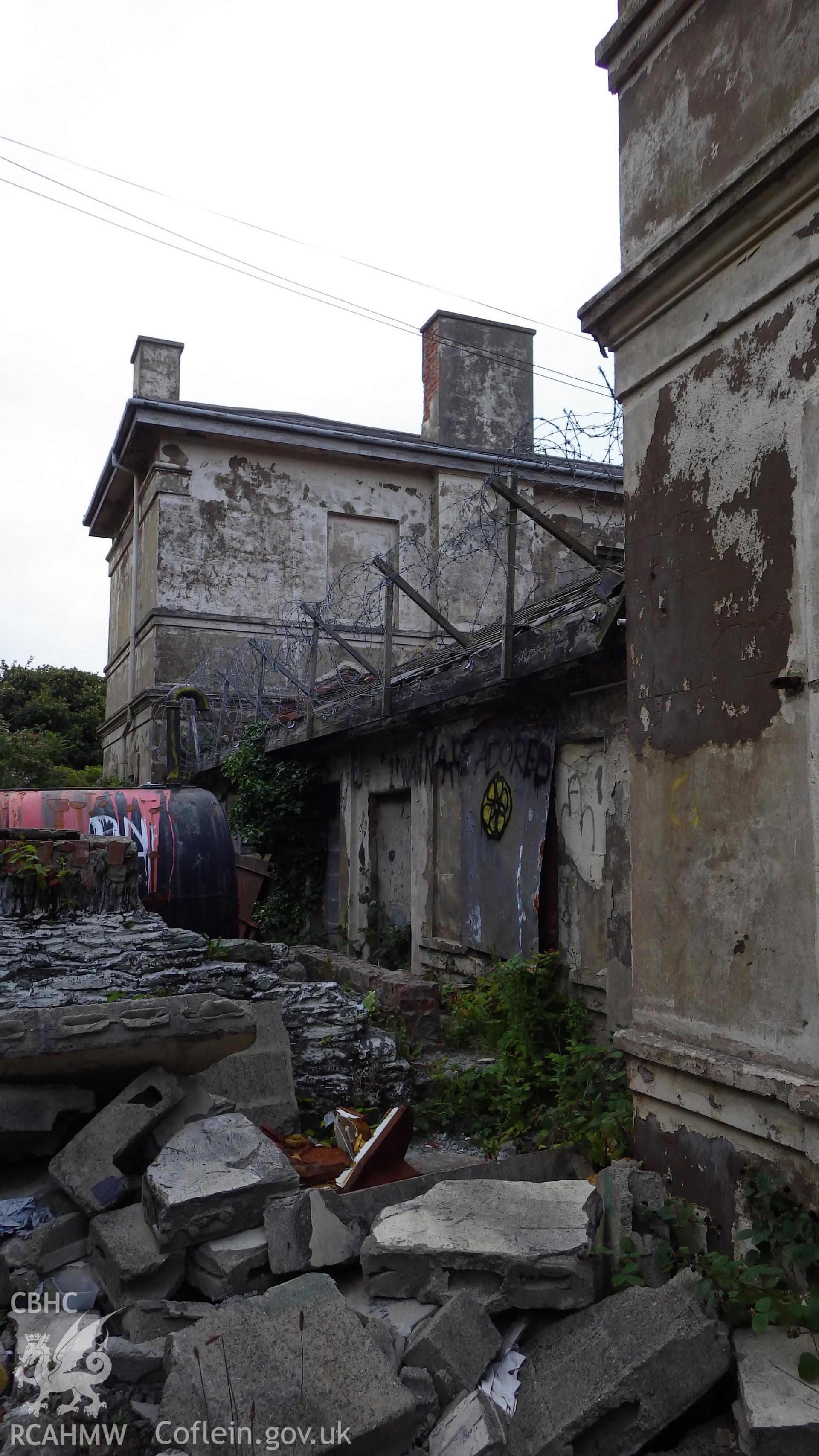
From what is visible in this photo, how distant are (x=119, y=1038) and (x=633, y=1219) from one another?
2.12 metres

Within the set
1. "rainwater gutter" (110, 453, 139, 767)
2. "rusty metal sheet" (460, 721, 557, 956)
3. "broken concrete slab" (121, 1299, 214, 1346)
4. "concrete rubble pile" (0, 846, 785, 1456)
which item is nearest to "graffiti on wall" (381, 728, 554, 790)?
"rusty metal sheet" (460, 721, 557, 956)

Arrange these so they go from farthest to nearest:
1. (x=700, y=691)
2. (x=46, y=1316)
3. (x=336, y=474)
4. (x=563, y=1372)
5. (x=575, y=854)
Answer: (x=336, y=474) < (x=575, y=854) < (x=700, y=691) < (x=46, y=1316) < (x=563, y=1372)

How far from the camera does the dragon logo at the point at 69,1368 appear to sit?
301cm

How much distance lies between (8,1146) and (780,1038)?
3016 millimetres

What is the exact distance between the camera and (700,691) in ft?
13.0

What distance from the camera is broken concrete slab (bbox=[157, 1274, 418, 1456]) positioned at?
266 centimetres

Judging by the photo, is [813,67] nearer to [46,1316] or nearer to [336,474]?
[46,1316]

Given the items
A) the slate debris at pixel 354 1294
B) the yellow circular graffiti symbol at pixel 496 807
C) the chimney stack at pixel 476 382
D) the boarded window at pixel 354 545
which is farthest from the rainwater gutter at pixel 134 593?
the slate debris at pixel 354 1294

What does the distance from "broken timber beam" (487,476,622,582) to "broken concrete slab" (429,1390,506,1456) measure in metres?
4.72

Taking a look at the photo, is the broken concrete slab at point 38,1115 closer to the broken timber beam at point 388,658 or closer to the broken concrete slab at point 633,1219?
the broken concrete slab at point 633,1219

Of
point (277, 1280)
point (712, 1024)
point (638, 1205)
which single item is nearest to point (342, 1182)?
point (277, 1280)

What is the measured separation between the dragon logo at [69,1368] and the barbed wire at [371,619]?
712 centimetres

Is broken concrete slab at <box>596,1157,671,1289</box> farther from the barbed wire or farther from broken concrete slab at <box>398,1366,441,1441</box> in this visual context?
the barbed wire

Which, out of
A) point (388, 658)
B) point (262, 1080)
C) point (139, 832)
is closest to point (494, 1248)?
point (262, 1080)
